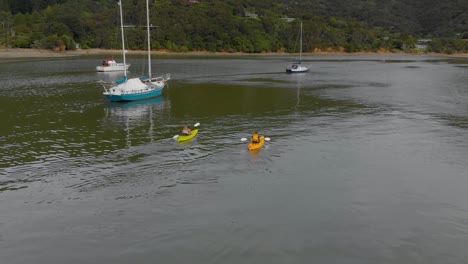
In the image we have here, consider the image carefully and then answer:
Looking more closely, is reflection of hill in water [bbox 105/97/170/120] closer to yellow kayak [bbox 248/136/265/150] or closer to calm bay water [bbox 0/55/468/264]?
calm bay water [bbox 0/55/468/264]

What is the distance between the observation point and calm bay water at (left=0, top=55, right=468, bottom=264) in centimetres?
2239

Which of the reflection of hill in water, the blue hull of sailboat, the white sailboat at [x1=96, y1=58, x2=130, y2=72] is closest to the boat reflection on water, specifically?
the reflection of hill in water

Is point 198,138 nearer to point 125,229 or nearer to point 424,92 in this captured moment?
point 125,229

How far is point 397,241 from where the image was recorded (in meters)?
23.2

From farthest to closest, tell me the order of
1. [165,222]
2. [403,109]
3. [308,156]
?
1. [403,109]
2. [308,156]
3. [165,222]

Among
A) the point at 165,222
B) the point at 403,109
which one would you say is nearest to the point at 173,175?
the point at 165,222

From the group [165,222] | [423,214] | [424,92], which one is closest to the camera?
[165,222]

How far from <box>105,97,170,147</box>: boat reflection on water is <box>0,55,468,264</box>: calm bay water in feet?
1.30

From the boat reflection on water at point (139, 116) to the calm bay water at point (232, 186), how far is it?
0.40m

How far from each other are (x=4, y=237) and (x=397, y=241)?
21.2 meters

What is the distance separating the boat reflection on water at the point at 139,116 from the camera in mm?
44469

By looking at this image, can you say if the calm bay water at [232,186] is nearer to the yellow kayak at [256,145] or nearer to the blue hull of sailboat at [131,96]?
the yellow kayak at [256,145]

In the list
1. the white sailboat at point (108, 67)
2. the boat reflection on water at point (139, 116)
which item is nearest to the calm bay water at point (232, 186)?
the boat reflection on water at point (139, 116)

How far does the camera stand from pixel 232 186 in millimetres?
30344
